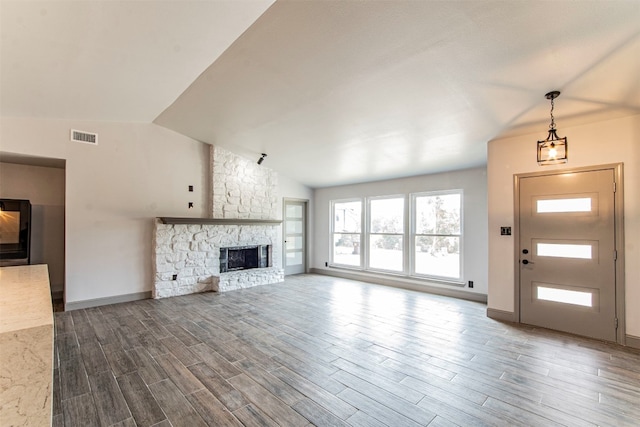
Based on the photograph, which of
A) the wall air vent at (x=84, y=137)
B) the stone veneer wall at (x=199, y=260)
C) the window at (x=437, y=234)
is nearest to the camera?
the wall air vent at (x=84, y=137)

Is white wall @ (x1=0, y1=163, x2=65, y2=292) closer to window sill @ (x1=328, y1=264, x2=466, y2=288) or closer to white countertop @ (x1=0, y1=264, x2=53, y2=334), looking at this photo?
white countertop @ (x1=0, y1=264, x2=53, y2=334)

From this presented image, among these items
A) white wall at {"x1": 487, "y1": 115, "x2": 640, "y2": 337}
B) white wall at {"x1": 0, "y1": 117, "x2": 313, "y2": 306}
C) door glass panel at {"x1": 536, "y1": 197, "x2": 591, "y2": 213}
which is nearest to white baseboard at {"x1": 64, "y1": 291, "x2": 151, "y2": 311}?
white wall at {"x1": 0, "y1": 117, "x2": 313, "y2": 306}

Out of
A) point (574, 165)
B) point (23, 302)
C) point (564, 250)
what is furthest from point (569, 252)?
point (23, 302)

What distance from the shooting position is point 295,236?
7949mm

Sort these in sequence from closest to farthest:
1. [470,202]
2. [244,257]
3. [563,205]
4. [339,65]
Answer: [339,65], [563,205], [470,202], [244,257]

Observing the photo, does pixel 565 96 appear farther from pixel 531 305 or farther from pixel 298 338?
pixel 298 338

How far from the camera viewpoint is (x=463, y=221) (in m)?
5.50

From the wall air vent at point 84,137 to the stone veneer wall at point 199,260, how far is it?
1604 millimetres

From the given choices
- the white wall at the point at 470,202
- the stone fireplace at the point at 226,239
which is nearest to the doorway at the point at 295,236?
the stone fireplace at the point at 226,239

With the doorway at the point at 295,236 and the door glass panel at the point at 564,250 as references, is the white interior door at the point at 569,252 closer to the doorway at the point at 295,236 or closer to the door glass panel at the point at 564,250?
the door glass panel at the point at 564,250

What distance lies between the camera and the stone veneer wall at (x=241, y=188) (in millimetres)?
6094

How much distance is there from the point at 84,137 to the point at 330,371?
200 inches

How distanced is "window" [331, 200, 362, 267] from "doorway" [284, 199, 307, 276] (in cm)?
88

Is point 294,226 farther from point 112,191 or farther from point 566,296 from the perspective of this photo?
point 566,296
